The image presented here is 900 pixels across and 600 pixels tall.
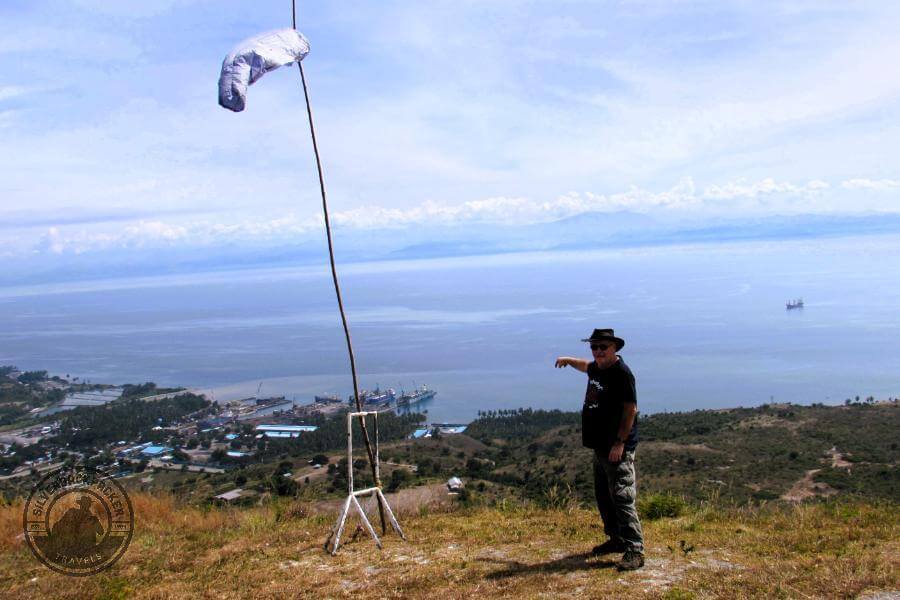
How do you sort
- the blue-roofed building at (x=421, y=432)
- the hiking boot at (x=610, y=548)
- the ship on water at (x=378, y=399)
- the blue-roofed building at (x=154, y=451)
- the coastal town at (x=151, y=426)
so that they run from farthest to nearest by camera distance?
the ship on water at (x=378, y=399) < the blue-roofed building at (x=421, y=432) < the blue-roofed building at (x=154, y=451) < the coastal town at (x=151, y=426) < the hiking boot at (x=610, y=548)

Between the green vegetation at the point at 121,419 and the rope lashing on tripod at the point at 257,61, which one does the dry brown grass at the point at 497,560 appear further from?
the green vegetation at the point at 121,419

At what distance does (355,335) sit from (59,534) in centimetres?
9082

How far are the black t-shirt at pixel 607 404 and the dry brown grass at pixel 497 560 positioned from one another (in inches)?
32.0

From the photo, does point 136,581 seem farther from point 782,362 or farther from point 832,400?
point 782,362

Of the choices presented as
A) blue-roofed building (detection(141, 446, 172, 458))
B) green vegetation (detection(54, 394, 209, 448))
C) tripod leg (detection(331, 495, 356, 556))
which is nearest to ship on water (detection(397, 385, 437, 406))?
green vegetation (detection(54, 394, 209, 448))

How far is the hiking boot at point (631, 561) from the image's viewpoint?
4.02m

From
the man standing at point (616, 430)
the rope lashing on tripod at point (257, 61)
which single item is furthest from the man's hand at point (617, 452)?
the rope lashing on tripod at point (257, 61)

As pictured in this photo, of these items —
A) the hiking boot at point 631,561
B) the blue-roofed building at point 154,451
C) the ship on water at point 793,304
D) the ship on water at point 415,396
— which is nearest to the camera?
the hiking boot at point 631,561

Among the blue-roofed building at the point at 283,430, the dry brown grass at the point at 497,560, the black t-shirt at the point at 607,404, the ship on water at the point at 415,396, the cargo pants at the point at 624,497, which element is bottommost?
the ship on water at the point at 415,396

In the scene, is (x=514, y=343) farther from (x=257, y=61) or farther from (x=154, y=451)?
(x=257, y=61)

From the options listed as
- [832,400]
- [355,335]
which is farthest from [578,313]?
[832,400]

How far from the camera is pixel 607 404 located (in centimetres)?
417

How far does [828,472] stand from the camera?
17.1m

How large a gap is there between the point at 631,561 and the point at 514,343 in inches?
3211
